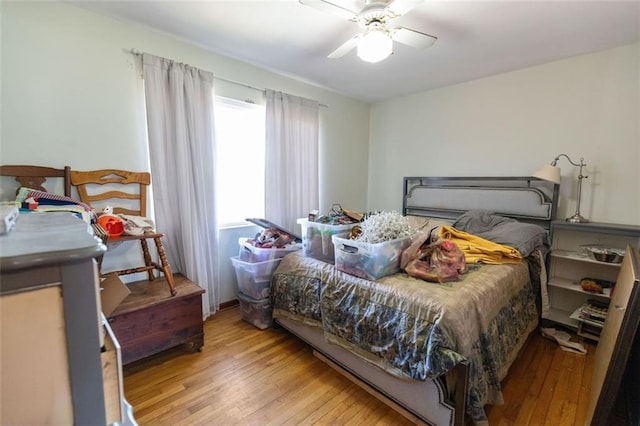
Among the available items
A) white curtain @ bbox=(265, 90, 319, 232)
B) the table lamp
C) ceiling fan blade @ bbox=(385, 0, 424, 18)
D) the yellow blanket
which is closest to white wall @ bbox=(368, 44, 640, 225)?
the table lamp

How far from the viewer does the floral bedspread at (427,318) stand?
4.53ft

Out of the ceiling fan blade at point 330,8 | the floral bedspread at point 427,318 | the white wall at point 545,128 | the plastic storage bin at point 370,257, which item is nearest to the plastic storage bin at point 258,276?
the floral bedspread at point 427,318

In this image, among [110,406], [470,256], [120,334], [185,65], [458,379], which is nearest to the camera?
[110,406]

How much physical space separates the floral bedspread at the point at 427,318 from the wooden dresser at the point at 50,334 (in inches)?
51.1

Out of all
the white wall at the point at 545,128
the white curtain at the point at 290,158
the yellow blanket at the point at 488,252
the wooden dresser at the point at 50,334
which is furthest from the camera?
the white curtain at the point at 290,158

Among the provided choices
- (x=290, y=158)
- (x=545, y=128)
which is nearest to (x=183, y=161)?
(x=290, y=158)

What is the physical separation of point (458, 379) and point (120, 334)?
76.9 inches

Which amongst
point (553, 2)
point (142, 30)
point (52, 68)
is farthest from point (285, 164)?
point (553, 2)

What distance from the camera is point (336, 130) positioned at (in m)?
3.72

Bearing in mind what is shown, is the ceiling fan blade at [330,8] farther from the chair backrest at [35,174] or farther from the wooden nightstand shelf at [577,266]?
the wooden nightstand shelf at [577,266]

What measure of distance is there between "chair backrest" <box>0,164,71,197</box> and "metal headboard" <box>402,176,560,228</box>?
130 inches

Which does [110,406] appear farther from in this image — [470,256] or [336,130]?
[336,130]

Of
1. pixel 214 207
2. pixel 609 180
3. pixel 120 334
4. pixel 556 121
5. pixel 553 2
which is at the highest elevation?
pixel 553 2

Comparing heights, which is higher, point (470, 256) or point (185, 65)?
point (185, 65)
